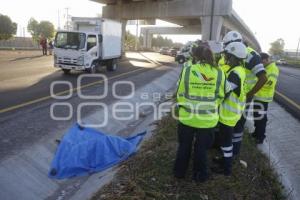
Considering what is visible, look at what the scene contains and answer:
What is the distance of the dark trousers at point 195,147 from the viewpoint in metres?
4.74

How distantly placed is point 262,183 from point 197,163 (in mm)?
1177

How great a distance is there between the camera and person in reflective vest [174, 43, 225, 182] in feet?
14.7

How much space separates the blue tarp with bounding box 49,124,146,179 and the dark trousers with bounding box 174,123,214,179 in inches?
58.5

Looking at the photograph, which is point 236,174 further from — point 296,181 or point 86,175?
point 86,175

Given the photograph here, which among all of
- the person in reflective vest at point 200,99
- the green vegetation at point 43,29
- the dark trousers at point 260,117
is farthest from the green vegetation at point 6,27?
the person in reflective vest at point 200,99

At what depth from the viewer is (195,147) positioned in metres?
4.88

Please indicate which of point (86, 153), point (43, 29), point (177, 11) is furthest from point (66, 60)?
point (43, 29)

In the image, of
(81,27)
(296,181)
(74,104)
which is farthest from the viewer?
(81,27)

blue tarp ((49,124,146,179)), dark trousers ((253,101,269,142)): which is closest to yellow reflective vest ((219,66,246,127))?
blue tarp ((49,124,146,179))

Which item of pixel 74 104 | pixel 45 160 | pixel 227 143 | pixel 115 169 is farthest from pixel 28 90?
pixel 227 143

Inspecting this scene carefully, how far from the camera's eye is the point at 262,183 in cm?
534

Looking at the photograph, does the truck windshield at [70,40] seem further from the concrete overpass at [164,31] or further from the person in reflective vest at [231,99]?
the concrete overpass at [164,31]

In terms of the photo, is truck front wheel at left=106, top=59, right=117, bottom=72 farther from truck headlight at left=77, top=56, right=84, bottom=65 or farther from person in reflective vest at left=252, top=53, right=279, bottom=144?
person in reflective vest at left=252, top=53, right=279, bottom=144

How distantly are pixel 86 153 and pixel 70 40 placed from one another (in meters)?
13.3
